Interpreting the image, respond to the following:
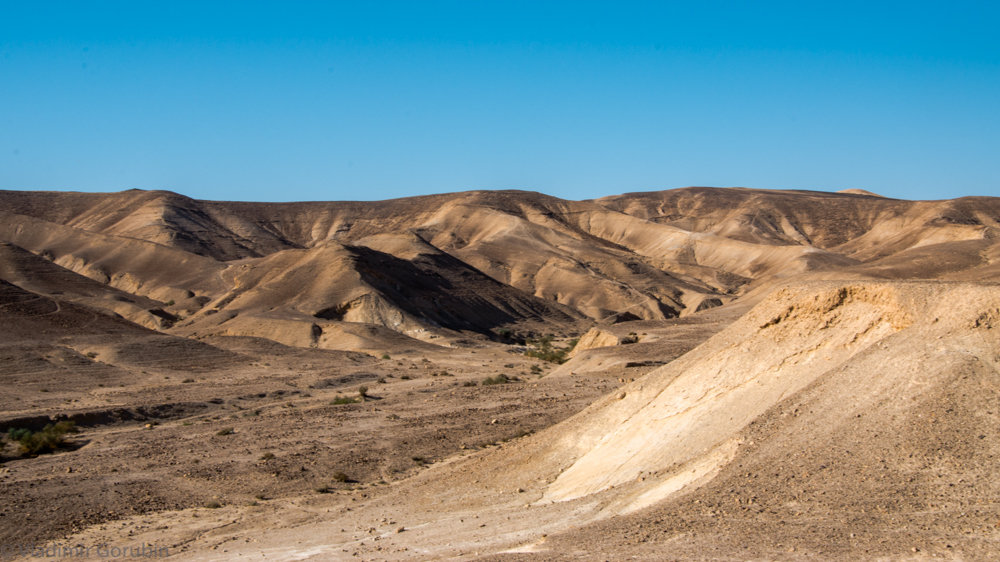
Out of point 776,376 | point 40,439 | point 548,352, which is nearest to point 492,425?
point 776,376

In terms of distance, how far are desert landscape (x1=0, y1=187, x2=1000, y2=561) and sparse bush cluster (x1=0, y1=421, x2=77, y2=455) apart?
0.07 meters

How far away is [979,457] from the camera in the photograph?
1017 cm

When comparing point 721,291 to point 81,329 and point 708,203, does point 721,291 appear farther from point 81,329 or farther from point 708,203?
point 81,329

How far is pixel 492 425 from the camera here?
80.8 ft

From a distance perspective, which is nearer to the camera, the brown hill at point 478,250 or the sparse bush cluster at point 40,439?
the sparse bush cluster at point 40,439

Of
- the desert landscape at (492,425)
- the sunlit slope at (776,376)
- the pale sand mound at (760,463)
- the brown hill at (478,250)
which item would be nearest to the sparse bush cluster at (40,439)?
the desert landscape at (492,425)

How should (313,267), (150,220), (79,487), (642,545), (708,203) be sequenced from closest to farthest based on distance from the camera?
(642,545) < (79,487) < (313,267) < (150,220) < (708,203)

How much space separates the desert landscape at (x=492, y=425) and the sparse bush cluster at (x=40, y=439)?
0.07 metres

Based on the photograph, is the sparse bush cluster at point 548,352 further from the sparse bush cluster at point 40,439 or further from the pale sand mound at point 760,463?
the pale sand mound at point 760,463

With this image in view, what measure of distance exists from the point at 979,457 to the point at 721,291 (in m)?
81.6

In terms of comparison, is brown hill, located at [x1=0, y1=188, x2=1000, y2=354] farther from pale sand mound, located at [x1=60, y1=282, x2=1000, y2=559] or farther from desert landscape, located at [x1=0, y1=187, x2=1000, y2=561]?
pale sand mound, located at [x1=60, y1=282, x2=1000, y2=559]

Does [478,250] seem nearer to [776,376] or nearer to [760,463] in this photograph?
[776,376]

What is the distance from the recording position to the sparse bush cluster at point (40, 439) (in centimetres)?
2280

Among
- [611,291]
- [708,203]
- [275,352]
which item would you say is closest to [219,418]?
[275,352]
